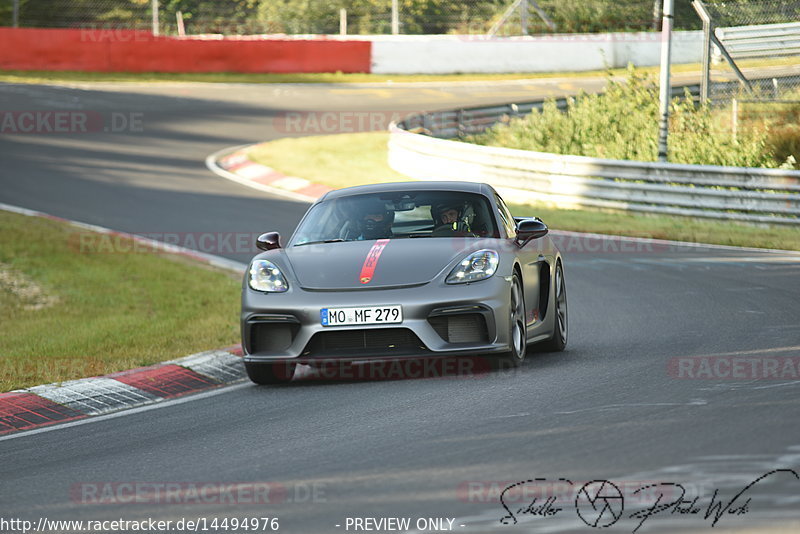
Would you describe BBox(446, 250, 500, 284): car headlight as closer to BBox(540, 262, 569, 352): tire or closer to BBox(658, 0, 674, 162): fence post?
BBox(540, 262, 569, 352): tire

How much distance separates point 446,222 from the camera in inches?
357

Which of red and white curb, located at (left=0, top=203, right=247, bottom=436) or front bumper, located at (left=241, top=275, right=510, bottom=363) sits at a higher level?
front bumper, located at (left=241, top=275, right=510, bottom=363)

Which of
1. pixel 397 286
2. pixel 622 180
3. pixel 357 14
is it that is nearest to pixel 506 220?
pixel 397 286

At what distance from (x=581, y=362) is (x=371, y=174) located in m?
18.0

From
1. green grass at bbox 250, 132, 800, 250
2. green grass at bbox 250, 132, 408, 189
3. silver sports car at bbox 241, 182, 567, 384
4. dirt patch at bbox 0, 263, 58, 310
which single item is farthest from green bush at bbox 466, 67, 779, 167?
silver sports car at bbox 241, 182, 567, 384

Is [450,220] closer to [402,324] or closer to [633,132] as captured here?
[402,324]

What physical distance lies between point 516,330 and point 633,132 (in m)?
16.9

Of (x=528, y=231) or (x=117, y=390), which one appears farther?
(x=528, y=231)

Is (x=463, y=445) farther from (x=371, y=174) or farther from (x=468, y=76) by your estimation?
(x=468, y=76)

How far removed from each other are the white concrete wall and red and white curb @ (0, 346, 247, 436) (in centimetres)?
3698

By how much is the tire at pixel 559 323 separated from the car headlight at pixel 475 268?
1.31 m

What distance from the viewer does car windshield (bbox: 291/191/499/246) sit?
8969 mm

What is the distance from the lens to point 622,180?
2041 centimetres

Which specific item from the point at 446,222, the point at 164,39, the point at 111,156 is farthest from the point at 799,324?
the point at 164,39
